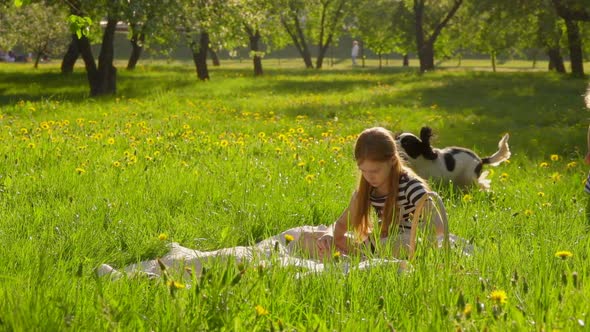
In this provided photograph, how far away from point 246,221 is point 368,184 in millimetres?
1008

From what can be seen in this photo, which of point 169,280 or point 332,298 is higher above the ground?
point 169,280

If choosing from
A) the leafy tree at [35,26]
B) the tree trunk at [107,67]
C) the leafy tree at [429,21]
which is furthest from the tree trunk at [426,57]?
the tree trunk at [107,67]

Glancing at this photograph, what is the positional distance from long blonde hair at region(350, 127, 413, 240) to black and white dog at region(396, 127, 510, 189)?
7.13ft

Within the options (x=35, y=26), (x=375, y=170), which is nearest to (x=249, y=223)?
(x=375, y=170)

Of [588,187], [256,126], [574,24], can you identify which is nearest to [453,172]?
[588,187]

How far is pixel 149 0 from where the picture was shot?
733 inches

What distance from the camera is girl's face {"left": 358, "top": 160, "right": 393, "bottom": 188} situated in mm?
4949

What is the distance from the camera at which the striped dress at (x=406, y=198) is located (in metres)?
5.05

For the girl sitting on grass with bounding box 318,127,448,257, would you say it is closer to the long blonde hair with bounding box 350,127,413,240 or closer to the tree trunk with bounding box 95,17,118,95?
the long blonde hair with bounding box 350,127,413,240

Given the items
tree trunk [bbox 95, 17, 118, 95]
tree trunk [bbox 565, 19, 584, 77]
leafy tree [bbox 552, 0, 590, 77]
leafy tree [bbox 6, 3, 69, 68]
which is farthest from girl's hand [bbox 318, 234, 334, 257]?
leafy tree [bbox 6, 3, 69, 68]

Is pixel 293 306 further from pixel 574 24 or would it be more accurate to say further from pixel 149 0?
pixel 574 24

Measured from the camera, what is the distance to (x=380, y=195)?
5.38m

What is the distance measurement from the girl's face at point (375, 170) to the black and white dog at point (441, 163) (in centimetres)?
234

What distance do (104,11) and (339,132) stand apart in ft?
26.3
